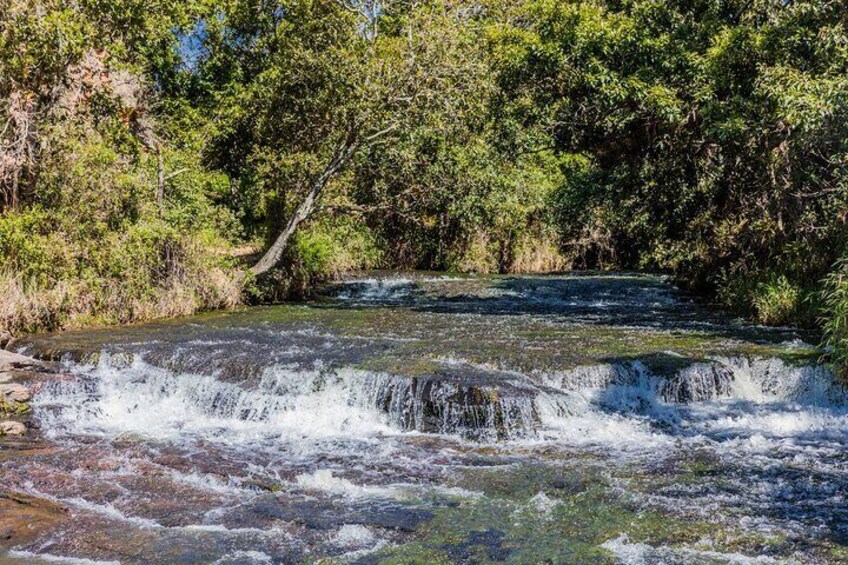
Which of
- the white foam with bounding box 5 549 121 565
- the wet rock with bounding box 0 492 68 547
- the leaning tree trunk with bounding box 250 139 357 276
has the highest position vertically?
the leaning tree trunk with bounding box 250 139 357 276

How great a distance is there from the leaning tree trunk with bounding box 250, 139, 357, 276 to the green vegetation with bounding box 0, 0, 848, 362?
0.05m

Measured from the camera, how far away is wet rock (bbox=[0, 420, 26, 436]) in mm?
10266

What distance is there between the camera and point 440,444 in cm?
1038

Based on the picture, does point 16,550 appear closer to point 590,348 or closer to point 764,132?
point 590,348

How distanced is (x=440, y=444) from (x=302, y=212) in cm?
1251

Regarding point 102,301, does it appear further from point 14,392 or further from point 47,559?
point 47,559

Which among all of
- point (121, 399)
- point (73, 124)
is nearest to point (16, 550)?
point (121, 399)

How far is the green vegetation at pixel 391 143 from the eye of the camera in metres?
15.6

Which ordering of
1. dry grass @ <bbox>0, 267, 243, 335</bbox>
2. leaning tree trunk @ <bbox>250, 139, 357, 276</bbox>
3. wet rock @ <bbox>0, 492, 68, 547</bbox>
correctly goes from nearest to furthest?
wet rock @ <bbox>0, 492, 68, 547</bbox> < dry grass @ <bbox>0, 267, 243, 335</bbox> < leaning tree trunk @ <bbox>250, 139, 357, 276</bbox>

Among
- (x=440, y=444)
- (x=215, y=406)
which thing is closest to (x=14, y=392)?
(x=215, y=406)

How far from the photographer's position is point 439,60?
68.2ft

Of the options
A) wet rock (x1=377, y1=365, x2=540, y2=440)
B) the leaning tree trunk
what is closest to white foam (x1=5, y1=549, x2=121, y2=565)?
wet rock (x1=377, y1=365, x2=540, y2=440)

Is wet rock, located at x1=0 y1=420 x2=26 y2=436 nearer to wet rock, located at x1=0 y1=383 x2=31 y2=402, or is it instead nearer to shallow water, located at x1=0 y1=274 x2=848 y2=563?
shallow water, located at x1=0 y1=274 x2=848 y2=563

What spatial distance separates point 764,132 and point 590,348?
6.11 meters
